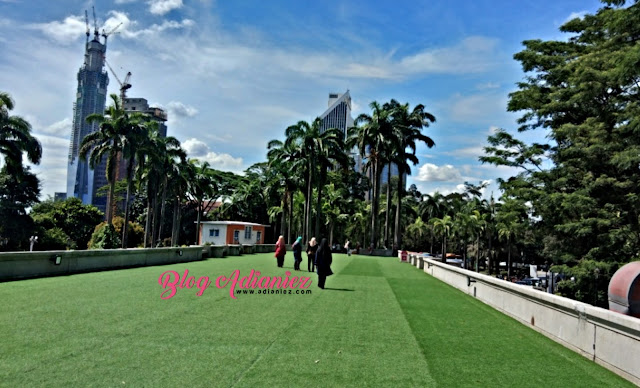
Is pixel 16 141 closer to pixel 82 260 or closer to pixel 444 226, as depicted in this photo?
pixel 82 260

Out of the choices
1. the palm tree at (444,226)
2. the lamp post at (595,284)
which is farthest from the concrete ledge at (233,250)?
the palm tree at (444,226)

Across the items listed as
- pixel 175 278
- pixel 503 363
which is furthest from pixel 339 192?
pixel 503 363

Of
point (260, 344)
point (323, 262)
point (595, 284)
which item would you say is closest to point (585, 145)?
point (595, 284)

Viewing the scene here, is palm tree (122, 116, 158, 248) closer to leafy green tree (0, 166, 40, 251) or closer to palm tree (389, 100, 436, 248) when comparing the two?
leafy green tree (0, 166, 40, 251)

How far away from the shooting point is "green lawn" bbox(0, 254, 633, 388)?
5500 millimetres

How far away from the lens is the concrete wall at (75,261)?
44.1ft

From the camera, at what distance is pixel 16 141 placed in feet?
109

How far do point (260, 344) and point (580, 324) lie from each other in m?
4.77

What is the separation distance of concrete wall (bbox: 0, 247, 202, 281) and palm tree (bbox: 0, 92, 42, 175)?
53.6ft

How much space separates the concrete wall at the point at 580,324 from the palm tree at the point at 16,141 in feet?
104

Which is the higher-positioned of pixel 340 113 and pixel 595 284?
pixel 340 113

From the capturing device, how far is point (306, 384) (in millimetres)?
5316

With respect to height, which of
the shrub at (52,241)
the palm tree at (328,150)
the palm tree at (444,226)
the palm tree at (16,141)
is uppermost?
the palm tree at (328,150)

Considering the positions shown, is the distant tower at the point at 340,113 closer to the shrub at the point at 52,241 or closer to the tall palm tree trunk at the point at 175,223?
the tall palm tree trunk at the point at 175,223
